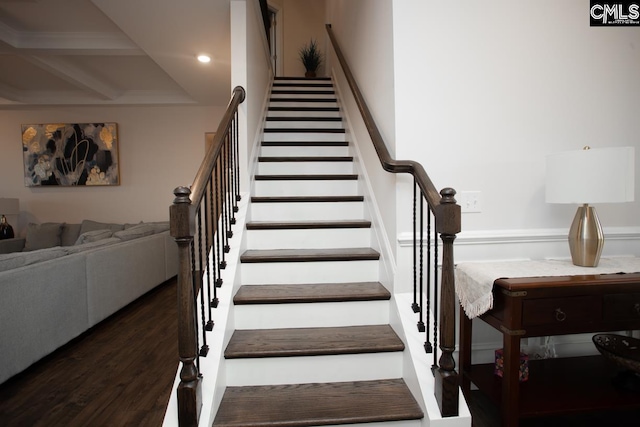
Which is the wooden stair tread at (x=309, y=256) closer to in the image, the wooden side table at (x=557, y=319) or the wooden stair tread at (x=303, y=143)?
the wooden side table at (x=557, y=319)

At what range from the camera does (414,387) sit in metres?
1.55

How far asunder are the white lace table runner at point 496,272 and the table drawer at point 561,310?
0.14 m

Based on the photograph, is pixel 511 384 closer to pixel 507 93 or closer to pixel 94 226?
pixel 507 93

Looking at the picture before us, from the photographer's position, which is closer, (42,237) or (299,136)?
(299,136)

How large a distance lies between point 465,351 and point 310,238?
119 cm

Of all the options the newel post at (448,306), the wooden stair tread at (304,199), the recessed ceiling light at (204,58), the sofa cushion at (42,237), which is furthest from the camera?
the sofa cushion at (42,237)

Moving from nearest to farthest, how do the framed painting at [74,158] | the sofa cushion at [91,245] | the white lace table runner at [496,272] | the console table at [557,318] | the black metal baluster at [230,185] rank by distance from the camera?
the console table at [557,318] → the white lace table runner at [496,272] → the black metal baluster at [230,185] → the sofa cushion at [91,245] → the framed painting at [74,158]

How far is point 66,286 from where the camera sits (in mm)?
2584

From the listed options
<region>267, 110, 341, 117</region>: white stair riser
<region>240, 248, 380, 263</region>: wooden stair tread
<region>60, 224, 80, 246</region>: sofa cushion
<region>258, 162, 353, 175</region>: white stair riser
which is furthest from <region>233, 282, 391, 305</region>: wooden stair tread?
<region>60, 224, 80, 246</region>: sofa cushion

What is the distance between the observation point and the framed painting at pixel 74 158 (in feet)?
18.2

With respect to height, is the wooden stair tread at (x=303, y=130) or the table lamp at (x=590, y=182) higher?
the wooden stair tread at (x=303, y=130)

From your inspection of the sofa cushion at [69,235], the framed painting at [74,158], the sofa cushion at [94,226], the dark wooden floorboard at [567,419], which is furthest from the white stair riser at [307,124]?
the sofa cushion at [69,235]

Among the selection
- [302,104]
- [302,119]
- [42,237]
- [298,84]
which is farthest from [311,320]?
[42,237]

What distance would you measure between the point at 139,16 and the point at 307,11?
4.66 metres
